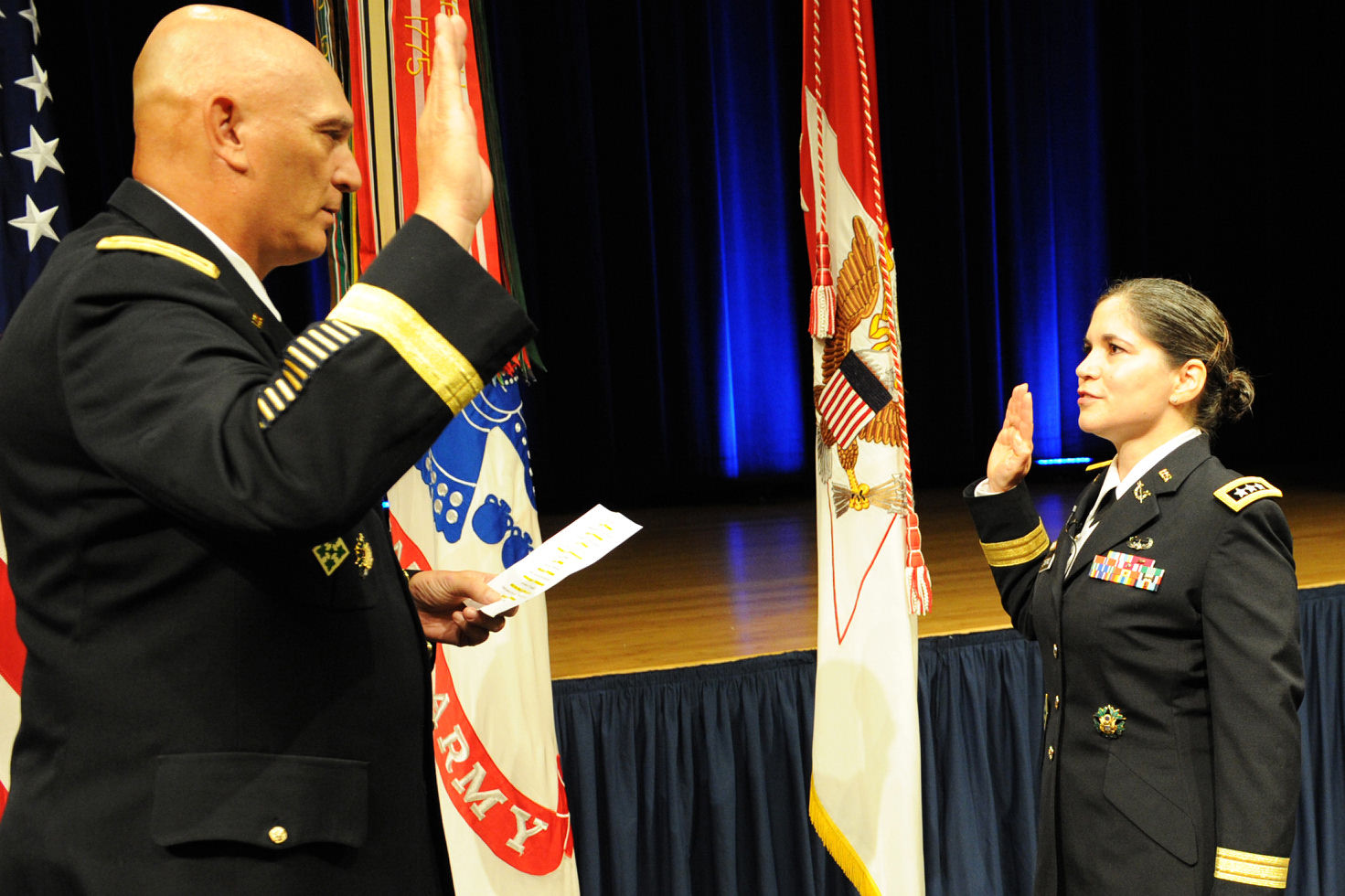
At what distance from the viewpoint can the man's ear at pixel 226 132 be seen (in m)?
0.88

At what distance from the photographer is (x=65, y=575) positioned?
828 millimetres

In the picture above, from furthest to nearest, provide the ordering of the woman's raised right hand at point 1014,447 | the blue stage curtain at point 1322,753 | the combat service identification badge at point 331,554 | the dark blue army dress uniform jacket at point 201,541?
the blue stage curtain at point 1322,753, the woman's raised right hand at point 1014,447, the combat service identification badge at point 331,554, the dark blue army dress uniform jacket at point 201,541

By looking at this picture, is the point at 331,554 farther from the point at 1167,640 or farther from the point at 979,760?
the point at 979,760

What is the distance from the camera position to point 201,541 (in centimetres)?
81

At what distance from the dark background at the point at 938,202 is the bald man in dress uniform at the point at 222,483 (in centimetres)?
485

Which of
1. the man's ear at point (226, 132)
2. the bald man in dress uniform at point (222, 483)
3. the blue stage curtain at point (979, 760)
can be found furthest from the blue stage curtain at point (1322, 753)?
the man's ear at point (226, 132)

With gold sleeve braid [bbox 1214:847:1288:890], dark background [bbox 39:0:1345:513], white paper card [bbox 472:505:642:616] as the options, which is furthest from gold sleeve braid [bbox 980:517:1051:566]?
dark background [bbox 39:0:1345:513]

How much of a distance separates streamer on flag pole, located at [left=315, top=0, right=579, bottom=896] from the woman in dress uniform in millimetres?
866

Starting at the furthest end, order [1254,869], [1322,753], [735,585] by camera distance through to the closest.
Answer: [735,585], [1322,753], [1254,869]

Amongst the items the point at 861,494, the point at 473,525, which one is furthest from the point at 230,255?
the point at 861,494

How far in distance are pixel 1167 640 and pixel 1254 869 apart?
301mm

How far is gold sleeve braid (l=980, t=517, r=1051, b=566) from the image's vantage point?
189cm

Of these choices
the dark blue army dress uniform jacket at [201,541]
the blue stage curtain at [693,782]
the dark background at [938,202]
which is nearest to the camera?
the dark blue army dress uniform jacket at [201,541]

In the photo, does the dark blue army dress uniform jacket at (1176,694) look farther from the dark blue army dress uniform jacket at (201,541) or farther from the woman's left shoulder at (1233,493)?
the dark blue army dress uniform jacket at (201,541)
